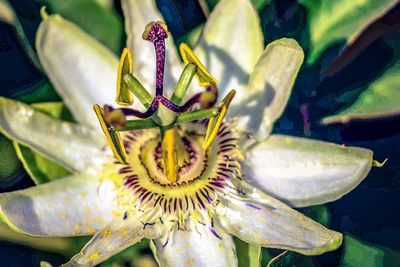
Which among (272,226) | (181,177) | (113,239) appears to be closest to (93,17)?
(181,177)

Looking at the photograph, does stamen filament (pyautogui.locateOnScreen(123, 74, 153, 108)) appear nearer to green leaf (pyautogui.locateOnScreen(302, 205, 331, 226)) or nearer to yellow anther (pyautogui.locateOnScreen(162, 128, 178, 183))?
yellow anther (pyautogui.locateOnScreen(162, 128, 178, 183))

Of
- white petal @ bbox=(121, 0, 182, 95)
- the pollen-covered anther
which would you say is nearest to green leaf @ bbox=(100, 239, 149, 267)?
the pollen-covered anther

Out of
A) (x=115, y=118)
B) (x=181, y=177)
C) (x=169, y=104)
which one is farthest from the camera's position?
(x=181, y=177)

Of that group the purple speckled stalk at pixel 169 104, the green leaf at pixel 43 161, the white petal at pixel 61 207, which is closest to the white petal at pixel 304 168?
the purple speckled stalk at pixel 169 104

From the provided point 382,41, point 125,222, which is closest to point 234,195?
point 125,222

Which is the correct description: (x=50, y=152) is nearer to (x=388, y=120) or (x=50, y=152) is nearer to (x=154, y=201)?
(x=154, y=201)

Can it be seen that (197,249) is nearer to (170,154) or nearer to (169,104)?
(170,154)

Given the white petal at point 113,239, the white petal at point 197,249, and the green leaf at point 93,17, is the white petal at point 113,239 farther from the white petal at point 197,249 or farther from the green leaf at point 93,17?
the green leaf at point 93,17
